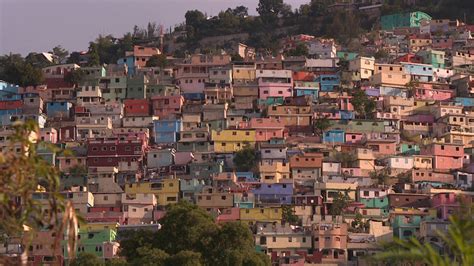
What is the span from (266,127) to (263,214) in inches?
279

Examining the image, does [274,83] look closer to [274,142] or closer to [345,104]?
[345,104]

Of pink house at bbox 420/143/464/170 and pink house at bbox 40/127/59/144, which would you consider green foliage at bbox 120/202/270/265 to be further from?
pink house at bbox 40/127/59/144

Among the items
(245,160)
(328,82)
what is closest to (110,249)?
(245,160)

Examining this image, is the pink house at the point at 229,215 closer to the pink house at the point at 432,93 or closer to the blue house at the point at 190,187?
the blue house at the point at 190,187

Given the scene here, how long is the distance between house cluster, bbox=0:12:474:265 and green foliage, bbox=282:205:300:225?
0.04m

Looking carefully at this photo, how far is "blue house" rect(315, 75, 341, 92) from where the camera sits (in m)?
51.9

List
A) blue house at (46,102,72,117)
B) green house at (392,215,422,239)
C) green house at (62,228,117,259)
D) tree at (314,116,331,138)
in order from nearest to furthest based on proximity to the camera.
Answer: green house at (62,228,117,259) < green house at (392,215,422,239) < tree at (314,116,331,138) < blue house at (46,102,72,117)

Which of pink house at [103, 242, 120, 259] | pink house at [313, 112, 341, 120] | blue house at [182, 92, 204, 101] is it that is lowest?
pink house at [103, 242, 120, 259]

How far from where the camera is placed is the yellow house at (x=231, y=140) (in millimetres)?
45438

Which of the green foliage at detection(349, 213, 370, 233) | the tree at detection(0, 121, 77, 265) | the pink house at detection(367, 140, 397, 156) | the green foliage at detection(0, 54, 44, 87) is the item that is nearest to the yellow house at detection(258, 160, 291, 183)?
the pink house at detection(367, 140, 397, 156)

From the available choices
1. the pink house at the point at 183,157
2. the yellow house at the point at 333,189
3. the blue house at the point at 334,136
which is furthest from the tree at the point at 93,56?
the yellow house at the point at 333,189

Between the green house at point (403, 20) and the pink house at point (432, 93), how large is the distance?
1125 centimetres

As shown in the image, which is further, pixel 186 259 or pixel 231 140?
pixel 231 140

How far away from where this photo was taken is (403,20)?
6391cm
